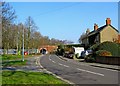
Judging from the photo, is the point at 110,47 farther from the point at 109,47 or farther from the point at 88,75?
the point at 88,75

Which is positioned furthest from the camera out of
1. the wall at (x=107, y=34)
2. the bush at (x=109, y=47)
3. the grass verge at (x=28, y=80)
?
the wall at (x=107, y=34)

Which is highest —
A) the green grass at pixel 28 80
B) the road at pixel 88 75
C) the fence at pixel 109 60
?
the fence at pixel 109 60

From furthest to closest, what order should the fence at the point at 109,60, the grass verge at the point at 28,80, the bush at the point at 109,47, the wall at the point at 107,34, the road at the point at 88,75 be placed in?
1. the wall at the point at 107,34
2. the bush at the point at 109,47
3. the fence at the point at 109,60
4. the road at the point at 88,75
5. the grass verge at the point at 28,80

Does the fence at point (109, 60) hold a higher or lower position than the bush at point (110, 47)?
lower

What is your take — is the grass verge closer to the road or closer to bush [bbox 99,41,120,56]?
the road

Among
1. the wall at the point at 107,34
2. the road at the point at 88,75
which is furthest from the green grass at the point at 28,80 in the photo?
the wall at the point at 107,34

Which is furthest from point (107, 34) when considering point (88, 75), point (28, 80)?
point (28, 80)

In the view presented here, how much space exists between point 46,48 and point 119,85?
5352 inches

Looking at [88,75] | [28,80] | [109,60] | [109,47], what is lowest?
[88,75]

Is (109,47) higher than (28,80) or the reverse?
higher

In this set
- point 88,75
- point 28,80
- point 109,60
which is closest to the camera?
point 28,80

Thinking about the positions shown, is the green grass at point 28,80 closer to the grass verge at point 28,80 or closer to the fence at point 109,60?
the grass verge at point 28,80

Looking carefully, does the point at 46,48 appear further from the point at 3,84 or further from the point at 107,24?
the point at 3,84

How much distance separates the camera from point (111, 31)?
78062 mm
